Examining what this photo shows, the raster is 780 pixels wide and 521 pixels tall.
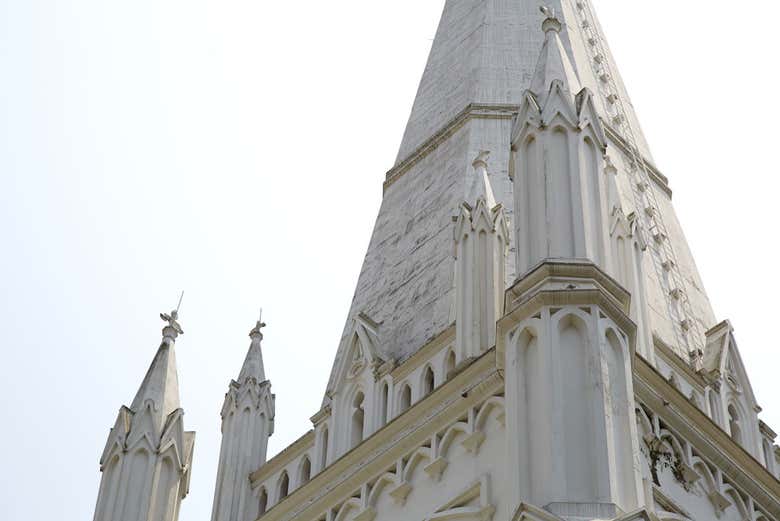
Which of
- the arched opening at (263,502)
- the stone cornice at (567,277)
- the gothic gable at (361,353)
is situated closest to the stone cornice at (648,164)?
the gothic gable at (361,353)

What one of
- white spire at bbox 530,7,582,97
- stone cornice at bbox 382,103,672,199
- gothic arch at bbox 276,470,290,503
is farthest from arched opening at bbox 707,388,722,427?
stone cornice at bbox 382,103,672,199

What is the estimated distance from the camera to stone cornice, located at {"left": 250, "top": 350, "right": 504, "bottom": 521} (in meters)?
19.8

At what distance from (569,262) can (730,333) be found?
6.23 meters

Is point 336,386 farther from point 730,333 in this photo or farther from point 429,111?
point 429,111

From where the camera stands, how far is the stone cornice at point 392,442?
781 inches

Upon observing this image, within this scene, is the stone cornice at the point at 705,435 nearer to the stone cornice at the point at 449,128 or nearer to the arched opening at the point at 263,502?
the arched opening at the point at 263,502

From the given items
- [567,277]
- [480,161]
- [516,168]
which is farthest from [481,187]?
[567,277]

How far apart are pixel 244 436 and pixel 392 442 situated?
3919 millimetres

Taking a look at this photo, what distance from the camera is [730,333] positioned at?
926 inches

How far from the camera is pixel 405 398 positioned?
2189 centimetres

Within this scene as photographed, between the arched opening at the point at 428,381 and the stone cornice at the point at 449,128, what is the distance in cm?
613

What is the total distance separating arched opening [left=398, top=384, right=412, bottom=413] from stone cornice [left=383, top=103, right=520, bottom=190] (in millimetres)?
6251

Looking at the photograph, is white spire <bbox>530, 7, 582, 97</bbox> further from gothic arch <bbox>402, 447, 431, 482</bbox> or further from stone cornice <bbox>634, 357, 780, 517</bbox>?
gothic arch <bbox>402, 447, 431, 482</bbox>

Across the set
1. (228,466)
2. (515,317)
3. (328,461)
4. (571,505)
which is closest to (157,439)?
(228,466)
